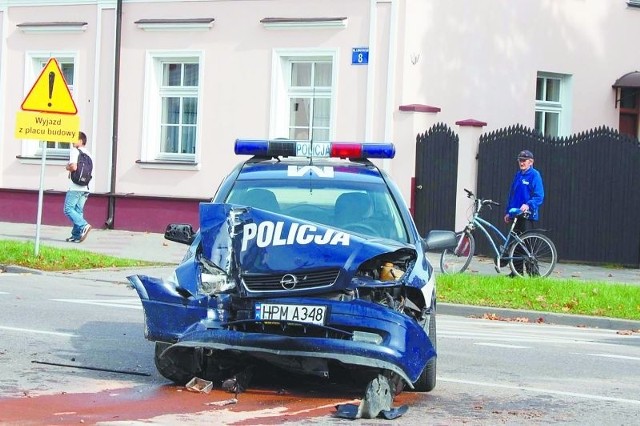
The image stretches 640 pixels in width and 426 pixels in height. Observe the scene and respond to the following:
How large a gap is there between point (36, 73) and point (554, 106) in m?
10.8

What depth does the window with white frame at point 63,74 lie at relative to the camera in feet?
91.1

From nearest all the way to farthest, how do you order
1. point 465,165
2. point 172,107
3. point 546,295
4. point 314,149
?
point 314,149 → point 546,295 → point 465,165 → point 172,107

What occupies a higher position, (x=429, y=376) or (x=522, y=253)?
(x=522, y=253)

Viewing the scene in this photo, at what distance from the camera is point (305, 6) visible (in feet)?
81.4

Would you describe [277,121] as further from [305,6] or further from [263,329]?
[263,329]

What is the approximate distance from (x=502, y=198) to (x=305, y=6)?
514cm

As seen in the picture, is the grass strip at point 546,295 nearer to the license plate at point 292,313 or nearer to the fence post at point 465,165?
the fence post at point 465,165

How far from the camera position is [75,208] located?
23.4 metres

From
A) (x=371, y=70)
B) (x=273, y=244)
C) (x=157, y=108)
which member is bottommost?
(x=273, y=244)

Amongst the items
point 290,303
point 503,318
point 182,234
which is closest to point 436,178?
point 503,318

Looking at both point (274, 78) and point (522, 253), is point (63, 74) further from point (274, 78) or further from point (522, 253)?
point (522, 253)

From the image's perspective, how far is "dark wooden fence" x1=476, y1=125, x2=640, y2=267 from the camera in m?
22.4

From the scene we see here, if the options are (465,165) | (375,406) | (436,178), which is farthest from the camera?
(436,178)

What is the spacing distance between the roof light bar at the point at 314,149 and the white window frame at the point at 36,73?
17619 mm
